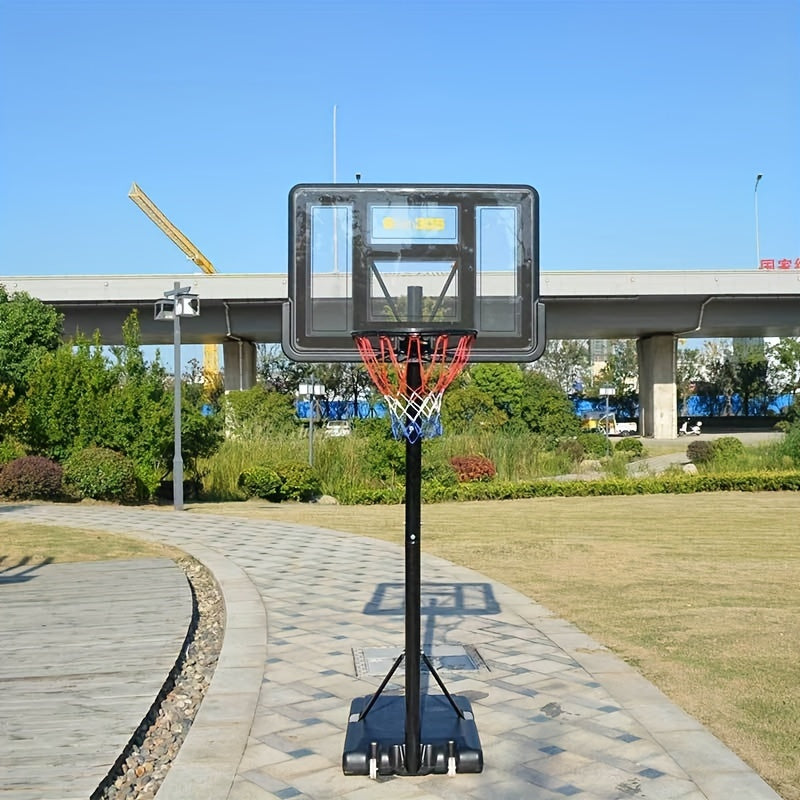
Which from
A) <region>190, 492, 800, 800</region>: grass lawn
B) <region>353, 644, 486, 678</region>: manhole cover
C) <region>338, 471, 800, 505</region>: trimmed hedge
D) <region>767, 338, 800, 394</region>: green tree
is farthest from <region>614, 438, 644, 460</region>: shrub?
<region>767, 338, 800, 394</region>: green tree

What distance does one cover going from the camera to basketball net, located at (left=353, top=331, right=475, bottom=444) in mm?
4699

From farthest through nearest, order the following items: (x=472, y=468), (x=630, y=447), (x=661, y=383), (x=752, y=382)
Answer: (x=752, y=382)
(x=661, y=383)
(x=630, y=447)
(x=472, y=468)

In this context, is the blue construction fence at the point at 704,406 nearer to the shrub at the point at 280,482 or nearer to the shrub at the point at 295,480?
the shrub at the point at 295,480

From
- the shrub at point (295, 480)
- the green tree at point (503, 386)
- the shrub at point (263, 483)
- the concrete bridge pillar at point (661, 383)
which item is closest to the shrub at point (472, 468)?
the shrub at point (295, 480)

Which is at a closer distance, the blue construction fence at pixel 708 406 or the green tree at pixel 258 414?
the green tree at pixel 258 414

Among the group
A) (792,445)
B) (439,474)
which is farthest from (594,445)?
(439,474)

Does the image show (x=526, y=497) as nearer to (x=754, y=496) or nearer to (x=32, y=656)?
(x=754, y=496)

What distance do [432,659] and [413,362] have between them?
2.55 metres

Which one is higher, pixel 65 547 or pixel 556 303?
pixel 556 303

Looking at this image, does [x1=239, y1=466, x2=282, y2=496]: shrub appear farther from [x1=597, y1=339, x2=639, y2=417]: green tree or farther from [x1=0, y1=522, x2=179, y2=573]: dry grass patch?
[x1=597, y1=339, x2=639, y2=417]: green tree

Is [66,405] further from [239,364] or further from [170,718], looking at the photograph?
[239,364]

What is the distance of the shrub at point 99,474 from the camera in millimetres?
18266

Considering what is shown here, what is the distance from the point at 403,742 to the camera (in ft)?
15.1

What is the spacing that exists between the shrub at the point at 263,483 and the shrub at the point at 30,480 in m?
3.93
